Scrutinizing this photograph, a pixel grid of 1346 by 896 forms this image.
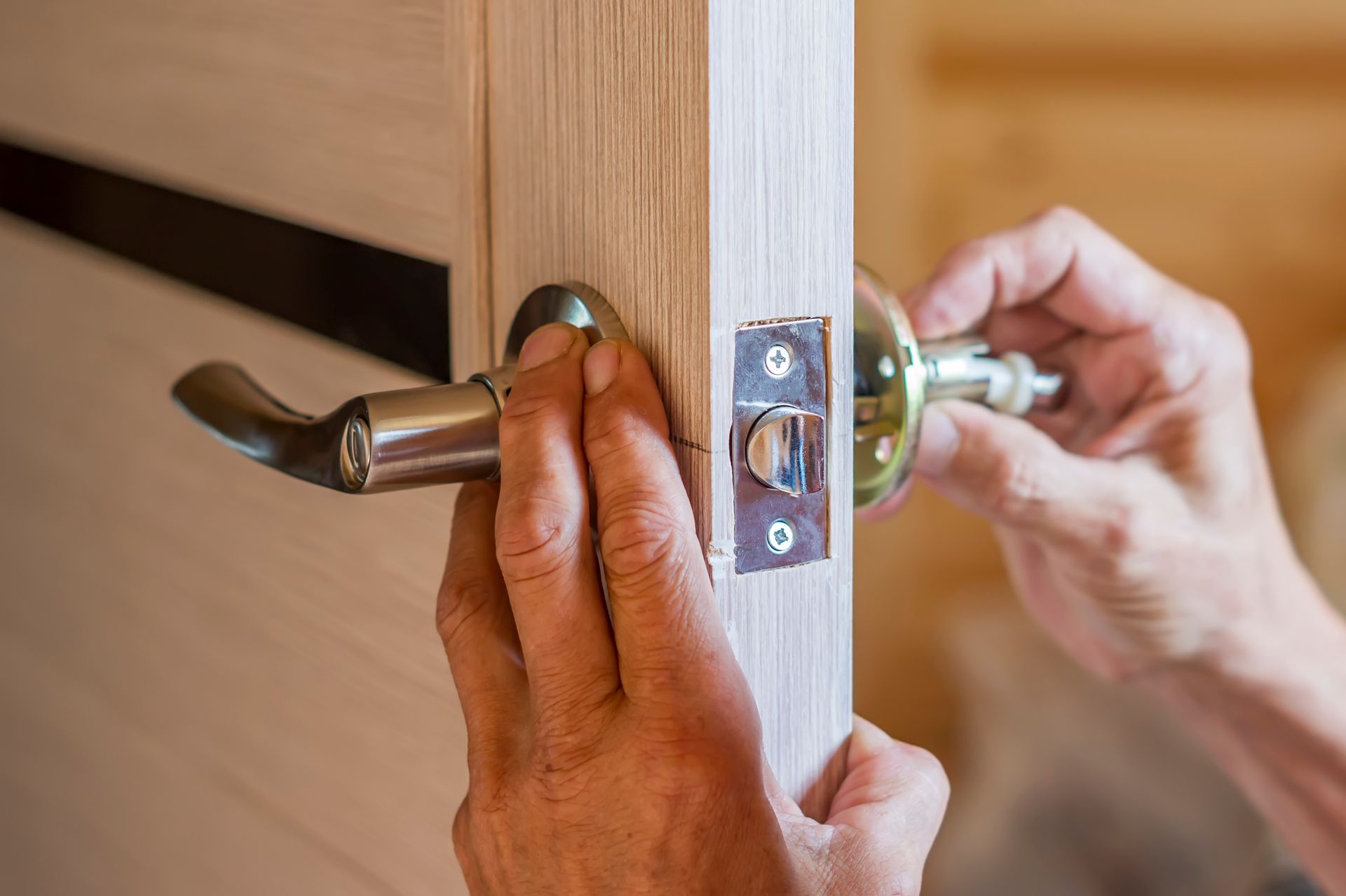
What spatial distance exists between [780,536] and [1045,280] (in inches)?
14.0

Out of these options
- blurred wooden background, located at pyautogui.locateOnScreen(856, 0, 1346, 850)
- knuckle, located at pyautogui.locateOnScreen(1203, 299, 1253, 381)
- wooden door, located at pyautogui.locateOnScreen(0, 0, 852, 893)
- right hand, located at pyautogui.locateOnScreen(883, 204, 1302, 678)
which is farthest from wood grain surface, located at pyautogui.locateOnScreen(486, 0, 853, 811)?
blurred wooden background, located at pyautogui.locateOnScreen(856, 0, 1346, 850)

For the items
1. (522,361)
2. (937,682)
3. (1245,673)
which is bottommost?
(937,682)

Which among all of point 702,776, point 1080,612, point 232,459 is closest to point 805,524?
point 702,776

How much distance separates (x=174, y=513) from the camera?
1.76 feet

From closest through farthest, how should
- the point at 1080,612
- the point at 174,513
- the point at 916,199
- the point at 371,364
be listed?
the point at 371,364, the point at 174,513, the point at 1080,612, the point at 916,199

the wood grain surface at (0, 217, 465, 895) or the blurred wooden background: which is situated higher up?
the blurred wooden background

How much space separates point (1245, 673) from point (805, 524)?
0.46m

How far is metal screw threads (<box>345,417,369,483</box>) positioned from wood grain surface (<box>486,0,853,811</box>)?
7 centimetres

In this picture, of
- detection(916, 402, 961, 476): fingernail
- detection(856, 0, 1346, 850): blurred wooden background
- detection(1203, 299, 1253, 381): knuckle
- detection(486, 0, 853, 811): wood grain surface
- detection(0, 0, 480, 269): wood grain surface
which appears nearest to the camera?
detection(486, 0, 853, 811): wood grain surface

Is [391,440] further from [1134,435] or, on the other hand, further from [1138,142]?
[1138,142]

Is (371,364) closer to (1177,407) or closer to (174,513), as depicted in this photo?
(174,513)

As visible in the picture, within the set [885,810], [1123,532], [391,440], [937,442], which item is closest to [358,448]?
[391,440]

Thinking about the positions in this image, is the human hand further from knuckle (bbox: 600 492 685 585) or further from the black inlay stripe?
the black inlay stripe

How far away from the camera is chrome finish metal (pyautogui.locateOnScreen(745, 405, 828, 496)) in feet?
0.87
